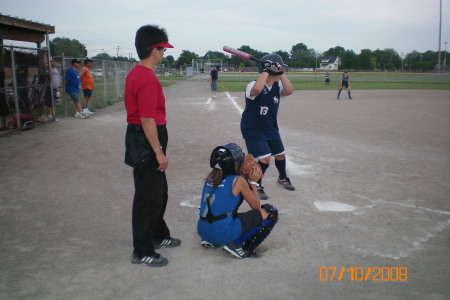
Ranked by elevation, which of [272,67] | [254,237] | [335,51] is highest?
[335,51]

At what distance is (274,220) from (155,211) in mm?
1245

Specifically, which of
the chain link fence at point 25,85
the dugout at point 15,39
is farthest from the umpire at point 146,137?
the chain link fence at point 25,85

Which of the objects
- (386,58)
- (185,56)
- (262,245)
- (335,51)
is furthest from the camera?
(335,51)

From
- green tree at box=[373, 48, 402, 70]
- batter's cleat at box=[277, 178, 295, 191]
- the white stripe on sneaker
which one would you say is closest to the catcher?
the white stripe on sneaker

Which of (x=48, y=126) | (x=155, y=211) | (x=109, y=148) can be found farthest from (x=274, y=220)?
(x=48, y=126)

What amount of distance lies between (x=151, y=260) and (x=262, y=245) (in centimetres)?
121

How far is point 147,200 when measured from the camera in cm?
357

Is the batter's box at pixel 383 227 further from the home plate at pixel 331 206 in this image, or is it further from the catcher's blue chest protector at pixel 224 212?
the catcher's blue chest protector at pixel 224 212

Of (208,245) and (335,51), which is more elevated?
(335,51)

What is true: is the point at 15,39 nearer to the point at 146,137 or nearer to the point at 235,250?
the point at 146,137

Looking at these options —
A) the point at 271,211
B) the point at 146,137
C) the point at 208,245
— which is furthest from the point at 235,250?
the point at 146,137

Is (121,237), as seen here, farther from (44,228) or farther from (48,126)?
(48,126)

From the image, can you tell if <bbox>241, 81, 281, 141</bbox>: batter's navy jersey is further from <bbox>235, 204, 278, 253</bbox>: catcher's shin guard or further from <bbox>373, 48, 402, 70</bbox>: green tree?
<bbox>373, 48, 402, 70</bbox>: green tree

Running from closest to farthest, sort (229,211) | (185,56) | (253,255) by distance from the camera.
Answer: (229,211) < (253,255) < (185,56)
